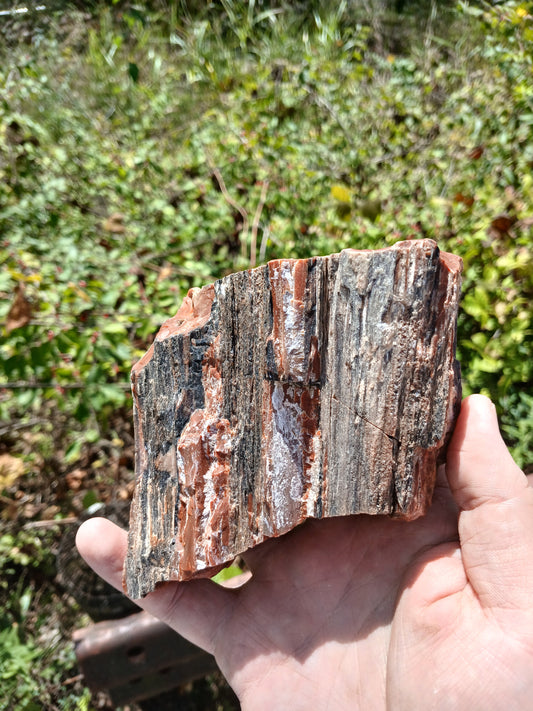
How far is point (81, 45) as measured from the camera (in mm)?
5238

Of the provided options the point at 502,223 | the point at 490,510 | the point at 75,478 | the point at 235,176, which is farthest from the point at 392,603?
the point at 235,176

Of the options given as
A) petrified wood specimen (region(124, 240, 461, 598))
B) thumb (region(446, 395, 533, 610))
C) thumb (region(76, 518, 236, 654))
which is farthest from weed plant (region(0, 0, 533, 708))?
thumb (region(446, 395, 533, 610))

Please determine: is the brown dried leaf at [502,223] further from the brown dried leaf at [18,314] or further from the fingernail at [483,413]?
the brown dried leaf at [18,314]

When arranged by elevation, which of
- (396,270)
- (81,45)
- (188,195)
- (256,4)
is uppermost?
(256,4)

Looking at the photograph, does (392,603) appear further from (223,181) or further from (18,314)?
(223,181)

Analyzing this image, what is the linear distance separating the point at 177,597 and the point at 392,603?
2.34 feet

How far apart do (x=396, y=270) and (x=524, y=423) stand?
4.90ft

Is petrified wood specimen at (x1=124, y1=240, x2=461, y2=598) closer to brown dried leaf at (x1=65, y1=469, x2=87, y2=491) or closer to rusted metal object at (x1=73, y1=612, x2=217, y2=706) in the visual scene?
rusted metal object at (x1=73, y1=612, x2=217, y2=706)

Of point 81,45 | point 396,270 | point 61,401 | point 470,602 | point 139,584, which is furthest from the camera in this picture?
point 81,45

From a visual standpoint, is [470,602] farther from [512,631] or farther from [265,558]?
[265,558]

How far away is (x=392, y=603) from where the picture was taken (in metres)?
1.57

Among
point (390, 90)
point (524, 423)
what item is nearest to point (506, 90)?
point (390, 90)

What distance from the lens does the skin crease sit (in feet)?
4.30

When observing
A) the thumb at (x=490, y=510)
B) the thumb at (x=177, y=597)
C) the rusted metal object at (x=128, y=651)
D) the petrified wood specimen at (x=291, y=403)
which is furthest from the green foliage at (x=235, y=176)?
the rusted metal object at (x=128, y=651)
